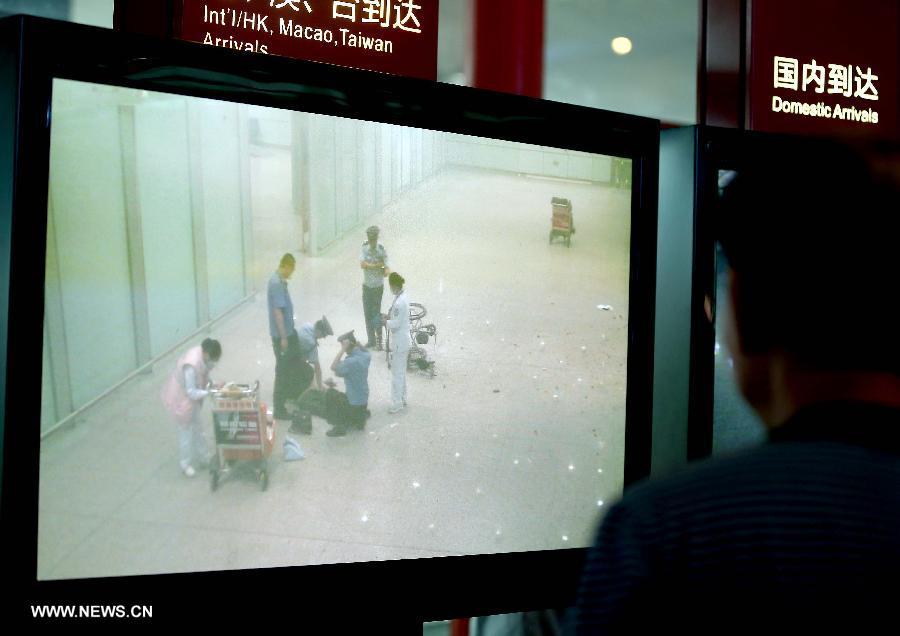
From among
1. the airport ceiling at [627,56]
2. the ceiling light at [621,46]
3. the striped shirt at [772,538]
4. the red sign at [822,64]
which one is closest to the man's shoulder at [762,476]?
the striped shirt at [772,538]

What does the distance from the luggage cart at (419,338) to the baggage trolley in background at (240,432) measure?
33cm

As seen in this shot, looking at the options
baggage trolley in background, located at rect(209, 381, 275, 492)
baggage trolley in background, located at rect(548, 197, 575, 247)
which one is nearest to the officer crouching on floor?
baggage trolley in background, located at rect(209, 381, 275, 492)

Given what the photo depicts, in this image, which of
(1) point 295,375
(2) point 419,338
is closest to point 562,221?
(2) point 419,338

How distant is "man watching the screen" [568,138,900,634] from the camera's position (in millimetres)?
663

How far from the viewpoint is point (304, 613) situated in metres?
1.65

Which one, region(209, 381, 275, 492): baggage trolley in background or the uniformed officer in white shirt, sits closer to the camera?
region(209, 381, 275, 492): baggage trolley in background

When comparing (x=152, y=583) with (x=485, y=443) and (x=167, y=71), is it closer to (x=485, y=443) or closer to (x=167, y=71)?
(x=485, y=443)

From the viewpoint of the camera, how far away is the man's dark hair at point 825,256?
729 millimetres

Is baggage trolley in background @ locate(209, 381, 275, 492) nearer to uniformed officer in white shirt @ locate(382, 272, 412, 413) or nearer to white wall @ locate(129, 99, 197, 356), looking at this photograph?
white wall @ locate(129, 99, 197, 356)

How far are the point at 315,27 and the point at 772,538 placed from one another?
2.29 m

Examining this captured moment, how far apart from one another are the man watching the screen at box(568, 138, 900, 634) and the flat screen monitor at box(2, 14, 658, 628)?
983 mm

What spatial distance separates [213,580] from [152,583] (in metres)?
0.10

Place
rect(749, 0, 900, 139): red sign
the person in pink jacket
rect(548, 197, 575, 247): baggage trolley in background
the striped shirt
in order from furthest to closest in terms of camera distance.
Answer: rect(749, 0, 900, 139): red sign < rect(548, 197, 575, 247): baggage trolley in background < the person in pink jacket < the striped shirt

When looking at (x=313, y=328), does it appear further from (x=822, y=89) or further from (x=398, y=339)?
(x=822, y=89)
